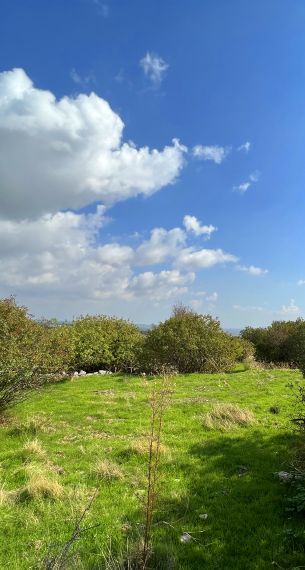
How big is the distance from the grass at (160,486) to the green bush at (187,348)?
1388cm

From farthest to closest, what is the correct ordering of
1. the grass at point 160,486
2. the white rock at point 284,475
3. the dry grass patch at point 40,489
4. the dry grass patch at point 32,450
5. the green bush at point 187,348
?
the green bush at point 187,348, the dry grass patch at point 32,450, the white rock at point 284,475, the dry grass patch at point 40,489, the grass at point 160,486

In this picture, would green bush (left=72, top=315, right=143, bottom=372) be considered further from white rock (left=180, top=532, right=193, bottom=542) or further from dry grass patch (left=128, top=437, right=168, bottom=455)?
white rock (left=180, top=532, right=193, bottom=542)

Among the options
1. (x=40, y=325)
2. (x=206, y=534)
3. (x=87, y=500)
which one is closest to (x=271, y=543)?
(x=206, y=534)

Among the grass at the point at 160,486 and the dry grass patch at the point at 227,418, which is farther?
the dry grass patch at the point at 227,418

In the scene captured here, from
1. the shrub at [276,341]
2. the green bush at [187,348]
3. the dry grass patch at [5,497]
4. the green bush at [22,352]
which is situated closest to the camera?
the dry grass patch at [5,497]

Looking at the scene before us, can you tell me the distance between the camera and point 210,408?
608 inches

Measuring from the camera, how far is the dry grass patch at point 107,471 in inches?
357

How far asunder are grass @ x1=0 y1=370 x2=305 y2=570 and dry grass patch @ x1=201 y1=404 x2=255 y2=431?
60mm

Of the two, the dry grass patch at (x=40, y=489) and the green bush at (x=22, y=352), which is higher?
the green bush at (x=22, y=352)

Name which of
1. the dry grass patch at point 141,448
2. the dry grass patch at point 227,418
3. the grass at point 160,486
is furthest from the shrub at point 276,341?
the dry grass patch at point 141,448

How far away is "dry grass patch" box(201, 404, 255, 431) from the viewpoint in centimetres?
1293

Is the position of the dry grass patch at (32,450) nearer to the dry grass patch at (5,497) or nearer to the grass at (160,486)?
the grass at (160,486)

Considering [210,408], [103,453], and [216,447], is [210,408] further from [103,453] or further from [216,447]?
[103,453]

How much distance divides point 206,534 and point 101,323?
28.2 m
